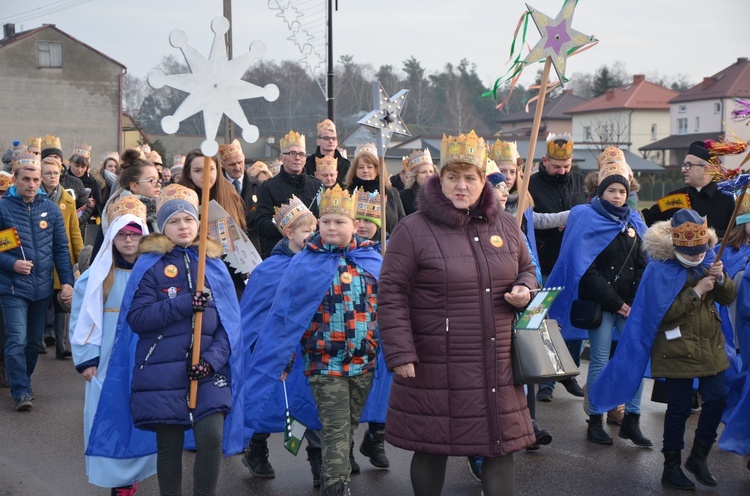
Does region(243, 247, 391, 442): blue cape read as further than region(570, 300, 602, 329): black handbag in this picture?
No

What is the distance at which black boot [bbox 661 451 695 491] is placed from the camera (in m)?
6.29

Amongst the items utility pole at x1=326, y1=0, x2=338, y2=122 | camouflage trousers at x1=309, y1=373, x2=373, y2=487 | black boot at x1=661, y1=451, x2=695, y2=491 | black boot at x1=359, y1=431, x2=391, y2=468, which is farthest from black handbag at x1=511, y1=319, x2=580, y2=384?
utility pole at x1=326, y1=0, x2=338, y2=122

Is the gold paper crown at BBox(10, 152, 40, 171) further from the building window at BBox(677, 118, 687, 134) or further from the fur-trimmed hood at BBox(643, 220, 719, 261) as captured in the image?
the building window at BBox(677, 118, 687, 134)

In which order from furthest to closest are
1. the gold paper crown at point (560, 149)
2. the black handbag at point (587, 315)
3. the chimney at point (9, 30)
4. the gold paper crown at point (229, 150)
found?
1. the chimney at point (9, 30)
2. the gold paper crown at point (229, 150)
3. the gold paper crown at point (560, 149)
4. the black handbag at point (587, 315)

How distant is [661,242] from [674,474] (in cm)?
154

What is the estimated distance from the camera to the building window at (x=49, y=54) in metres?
54.0

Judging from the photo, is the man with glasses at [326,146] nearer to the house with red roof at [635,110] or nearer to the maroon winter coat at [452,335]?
the maroon winter coat at [452,335]

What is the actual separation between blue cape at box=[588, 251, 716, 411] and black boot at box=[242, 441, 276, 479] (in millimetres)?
2451

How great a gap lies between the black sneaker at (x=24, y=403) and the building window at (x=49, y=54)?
49.1 metres

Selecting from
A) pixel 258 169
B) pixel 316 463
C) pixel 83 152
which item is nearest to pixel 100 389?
pixel 316 463

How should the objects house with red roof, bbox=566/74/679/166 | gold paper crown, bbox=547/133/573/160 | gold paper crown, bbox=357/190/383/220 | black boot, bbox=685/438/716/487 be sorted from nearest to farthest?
black boot, bbox=685/438/716/487 < gold paper crown, bbox=357/190/383/220 < gold paper crown, bbox=547/133/573/160 < house with red roof, bbox=566/74/679/166

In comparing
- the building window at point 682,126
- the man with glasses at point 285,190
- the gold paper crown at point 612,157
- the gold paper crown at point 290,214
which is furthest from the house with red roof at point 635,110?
the gold paper crown at point 290,214

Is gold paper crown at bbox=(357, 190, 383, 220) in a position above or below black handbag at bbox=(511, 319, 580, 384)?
above

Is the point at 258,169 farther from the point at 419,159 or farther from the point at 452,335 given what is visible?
the point at 452,335
